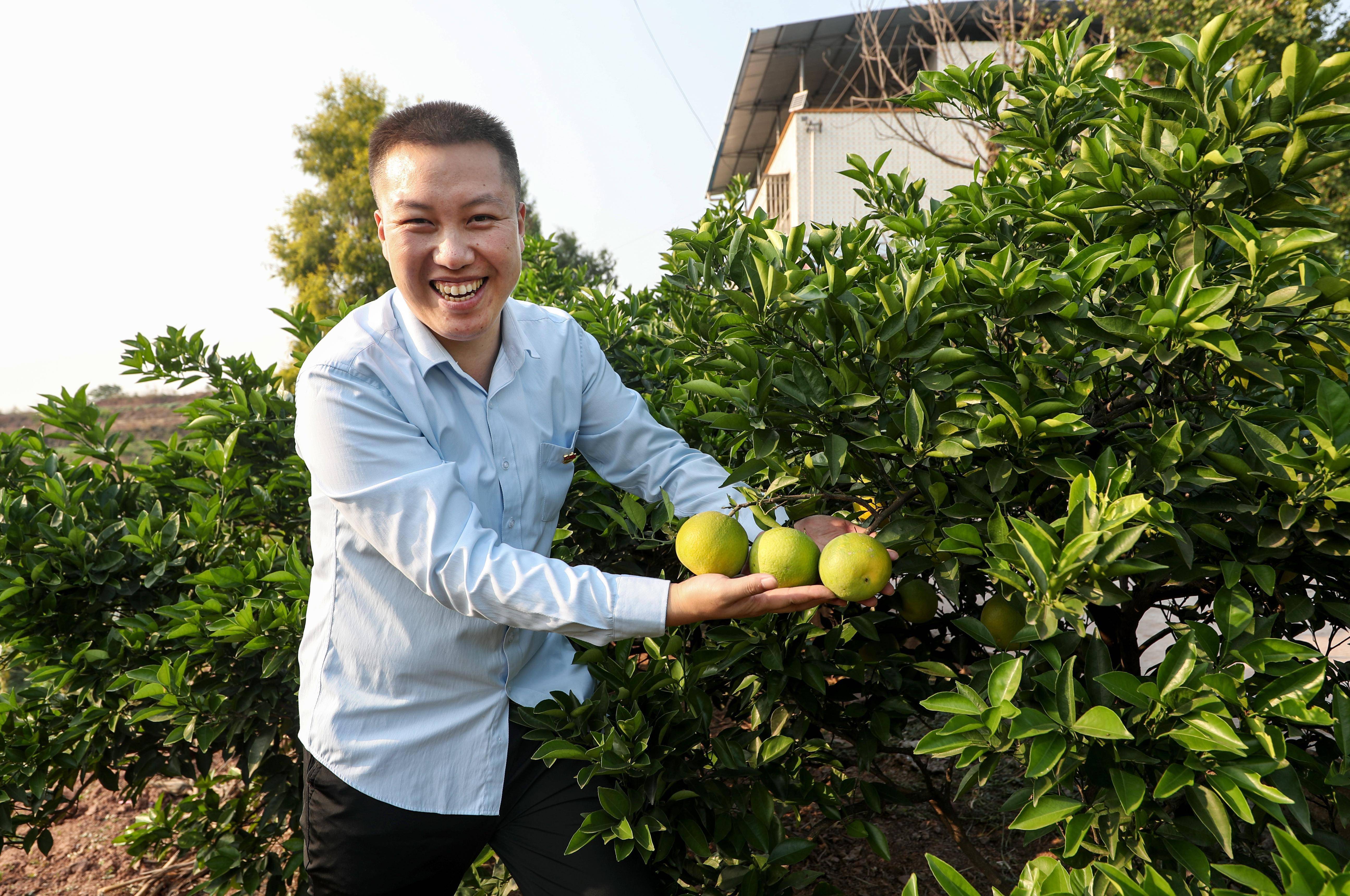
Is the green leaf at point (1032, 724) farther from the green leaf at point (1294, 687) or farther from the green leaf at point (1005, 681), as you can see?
the green leaf at point (1294, 687)

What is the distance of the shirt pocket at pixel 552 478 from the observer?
2078 mm

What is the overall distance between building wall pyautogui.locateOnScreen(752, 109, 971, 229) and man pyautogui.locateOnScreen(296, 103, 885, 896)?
13.6m

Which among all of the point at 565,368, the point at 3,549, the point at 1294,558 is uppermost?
the point at 565,368

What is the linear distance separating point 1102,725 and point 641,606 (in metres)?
0.81

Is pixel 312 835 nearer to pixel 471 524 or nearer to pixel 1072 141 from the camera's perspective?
pixel 471 524

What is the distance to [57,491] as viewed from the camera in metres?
2.77

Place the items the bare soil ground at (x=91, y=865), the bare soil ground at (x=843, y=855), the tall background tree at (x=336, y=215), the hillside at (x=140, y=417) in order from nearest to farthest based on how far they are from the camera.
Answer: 1. the bare soil ground at (x=843, y=855)
2. the bare soil ground at (x=91, y=865)
3. the hillside at (x=140, y=417)
4. the tall background tree at (x=336, y=215)

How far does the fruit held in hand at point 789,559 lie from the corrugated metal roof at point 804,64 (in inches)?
470

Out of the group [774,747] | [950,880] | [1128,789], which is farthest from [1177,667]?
[774,747]

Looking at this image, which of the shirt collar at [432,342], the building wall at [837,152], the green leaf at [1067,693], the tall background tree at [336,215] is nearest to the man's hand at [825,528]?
the green leaf at [1067,693]

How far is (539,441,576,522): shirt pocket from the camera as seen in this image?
208cm

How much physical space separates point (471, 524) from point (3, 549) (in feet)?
6.20

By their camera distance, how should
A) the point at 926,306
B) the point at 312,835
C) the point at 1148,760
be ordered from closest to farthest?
the point at 1148,760, the point at 926,306, the point at 312,835

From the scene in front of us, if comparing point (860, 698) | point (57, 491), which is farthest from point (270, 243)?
A: point (860, 698)
